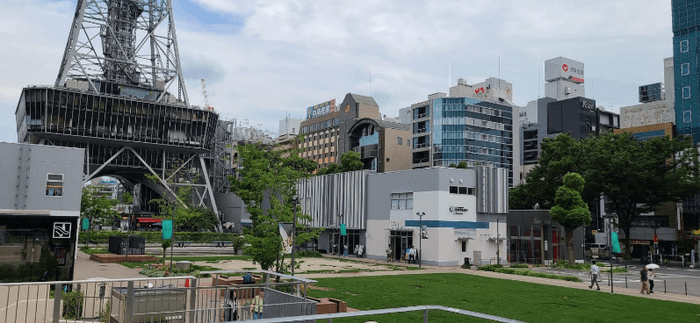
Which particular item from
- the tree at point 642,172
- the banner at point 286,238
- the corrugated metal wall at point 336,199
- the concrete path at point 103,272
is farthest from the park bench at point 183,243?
the tree at point 642,172

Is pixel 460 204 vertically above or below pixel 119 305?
above

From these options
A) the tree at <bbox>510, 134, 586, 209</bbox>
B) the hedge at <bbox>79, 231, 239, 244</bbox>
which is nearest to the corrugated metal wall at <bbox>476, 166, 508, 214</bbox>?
the tree at <bbox>510, 134, 586, 209</bbox>

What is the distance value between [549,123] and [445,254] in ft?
277

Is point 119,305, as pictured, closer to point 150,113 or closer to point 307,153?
point 150,113

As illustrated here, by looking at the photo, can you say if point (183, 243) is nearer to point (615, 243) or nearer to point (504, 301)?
point (504, 301)

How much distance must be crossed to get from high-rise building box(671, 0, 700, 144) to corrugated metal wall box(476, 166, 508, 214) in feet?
176

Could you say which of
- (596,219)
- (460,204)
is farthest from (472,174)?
(596,219)

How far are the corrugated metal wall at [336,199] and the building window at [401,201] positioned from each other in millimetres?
4094

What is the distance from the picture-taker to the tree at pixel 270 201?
26188 mm

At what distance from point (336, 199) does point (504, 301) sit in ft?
123

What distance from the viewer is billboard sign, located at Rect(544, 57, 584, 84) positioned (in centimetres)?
14000

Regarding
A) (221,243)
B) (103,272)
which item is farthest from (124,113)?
(103,272)

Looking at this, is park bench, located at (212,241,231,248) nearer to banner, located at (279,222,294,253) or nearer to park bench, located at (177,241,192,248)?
park bench, located at (177,241,192,248)

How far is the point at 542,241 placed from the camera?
53.0m
